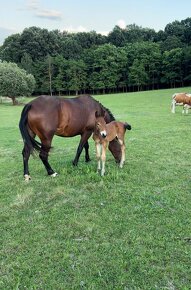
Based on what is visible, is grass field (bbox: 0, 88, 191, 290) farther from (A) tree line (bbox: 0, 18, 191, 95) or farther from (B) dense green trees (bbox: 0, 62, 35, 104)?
(A) tree line (bbox: 0, 18, 191, 95)

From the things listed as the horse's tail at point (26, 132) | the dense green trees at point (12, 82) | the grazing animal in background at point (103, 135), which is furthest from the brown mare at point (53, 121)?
the dense green trees at point (12, 82)

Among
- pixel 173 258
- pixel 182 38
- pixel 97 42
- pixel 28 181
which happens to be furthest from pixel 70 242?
pixel 97 42

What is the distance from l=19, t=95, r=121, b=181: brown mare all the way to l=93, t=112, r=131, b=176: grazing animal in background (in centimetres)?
37

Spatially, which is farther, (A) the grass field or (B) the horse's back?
(B) the horse's back

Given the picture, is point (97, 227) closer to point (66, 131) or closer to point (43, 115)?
point (43, 115)

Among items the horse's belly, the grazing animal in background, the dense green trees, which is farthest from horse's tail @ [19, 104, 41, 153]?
the dense green trees

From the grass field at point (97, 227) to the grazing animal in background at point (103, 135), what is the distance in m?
0.36

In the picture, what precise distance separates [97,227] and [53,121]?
312 centimetres

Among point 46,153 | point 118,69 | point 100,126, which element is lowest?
point 46,153

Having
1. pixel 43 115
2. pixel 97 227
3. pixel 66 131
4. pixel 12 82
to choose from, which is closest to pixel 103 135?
pixel 66 131

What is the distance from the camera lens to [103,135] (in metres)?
7.22

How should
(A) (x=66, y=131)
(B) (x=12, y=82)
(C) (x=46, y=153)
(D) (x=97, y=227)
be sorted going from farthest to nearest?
(B) (x=12, y=82), (A) (x=66, y=131), (C) (x=46, y=153), (D) (x=97, y=227)

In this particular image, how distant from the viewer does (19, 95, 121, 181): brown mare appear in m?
7.25

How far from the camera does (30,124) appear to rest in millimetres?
7285
